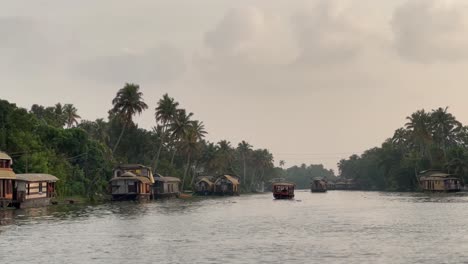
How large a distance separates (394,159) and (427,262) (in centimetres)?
16408

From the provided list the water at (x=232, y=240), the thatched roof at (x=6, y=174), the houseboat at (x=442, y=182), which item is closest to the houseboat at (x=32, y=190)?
the thatched roof at (x=6, y=174)

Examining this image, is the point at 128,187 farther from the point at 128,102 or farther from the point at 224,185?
the point at 224,185

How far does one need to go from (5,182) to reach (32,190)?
246 inches

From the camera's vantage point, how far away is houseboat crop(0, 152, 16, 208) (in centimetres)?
7006

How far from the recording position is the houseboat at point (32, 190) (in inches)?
2904

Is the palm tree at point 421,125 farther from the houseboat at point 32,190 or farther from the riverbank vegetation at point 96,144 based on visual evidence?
the houseboat at point 32,190

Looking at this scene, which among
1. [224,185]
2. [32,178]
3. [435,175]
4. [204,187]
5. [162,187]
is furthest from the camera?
[224,185]

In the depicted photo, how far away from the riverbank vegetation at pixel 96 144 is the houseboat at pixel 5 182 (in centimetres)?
1381

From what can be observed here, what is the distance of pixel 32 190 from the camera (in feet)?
251

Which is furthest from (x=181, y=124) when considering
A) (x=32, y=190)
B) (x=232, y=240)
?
(x=232, y=240)

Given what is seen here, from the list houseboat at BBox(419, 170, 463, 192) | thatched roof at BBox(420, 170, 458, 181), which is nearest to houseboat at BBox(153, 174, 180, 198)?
thatched roof at BBox(420, 170, 458, 181)

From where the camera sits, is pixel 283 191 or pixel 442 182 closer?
pixel 283 191

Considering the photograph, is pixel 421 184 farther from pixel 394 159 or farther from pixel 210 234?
pixel 210 234

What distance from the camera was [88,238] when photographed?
4141 centimetres
